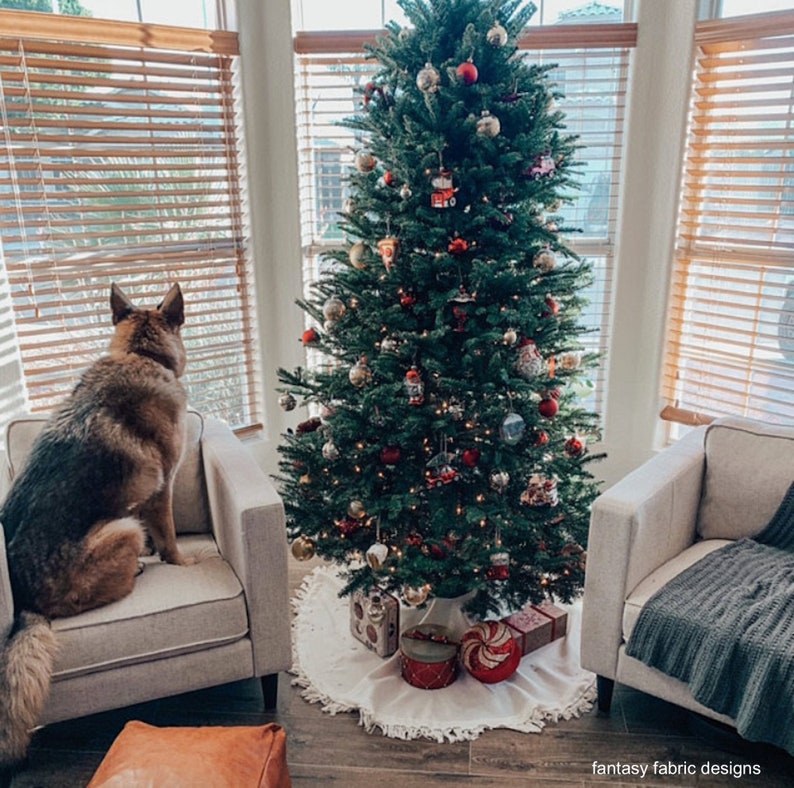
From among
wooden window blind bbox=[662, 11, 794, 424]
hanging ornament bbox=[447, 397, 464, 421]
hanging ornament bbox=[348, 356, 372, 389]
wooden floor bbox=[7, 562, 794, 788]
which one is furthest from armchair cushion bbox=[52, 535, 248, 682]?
wooden window blind bbox=[662, 11, 794, 424]

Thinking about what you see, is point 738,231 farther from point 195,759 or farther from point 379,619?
point 195,759

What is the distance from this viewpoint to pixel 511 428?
2.12 m

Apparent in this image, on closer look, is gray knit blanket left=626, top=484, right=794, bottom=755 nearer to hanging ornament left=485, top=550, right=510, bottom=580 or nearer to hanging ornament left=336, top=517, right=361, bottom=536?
hanging ornament left=485, top=550, right=510, bottom=580

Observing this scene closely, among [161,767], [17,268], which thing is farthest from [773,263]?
[17,268]

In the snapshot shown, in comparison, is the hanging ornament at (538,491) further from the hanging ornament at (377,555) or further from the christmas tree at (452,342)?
the hanging ornament at (377,555)

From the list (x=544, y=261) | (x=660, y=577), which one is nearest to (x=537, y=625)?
(x=660, y=577)

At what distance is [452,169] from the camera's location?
2109mm

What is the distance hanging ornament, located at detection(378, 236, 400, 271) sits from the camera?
7.02 feet

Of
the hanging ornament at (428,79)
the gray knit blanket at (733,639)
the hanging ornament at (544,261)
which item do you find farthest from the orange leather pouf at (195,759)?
the hanging ornament at (428,79)

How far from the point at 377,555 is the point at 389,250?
2.97 ft

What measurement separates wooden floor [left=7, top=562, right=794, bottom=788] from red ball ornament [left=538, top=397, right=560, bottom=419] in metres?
0.93

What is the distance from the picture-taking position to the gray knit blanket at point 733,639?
1750mm

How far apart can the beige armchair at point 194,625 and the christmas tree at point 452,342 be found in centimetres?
28

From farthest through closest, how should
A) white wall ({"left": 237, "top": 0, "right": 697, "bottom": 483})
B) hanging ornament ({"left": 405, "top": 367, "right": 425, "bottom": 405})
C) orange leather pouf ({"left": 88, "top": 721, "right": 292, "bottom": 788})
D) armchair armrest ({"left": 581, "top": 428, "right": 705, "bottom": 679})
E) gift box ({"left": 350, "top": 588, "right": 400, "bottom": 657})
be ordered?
white wall ({"left": 237, "top": 0, "right": 697, "bottom": 483}), gift box ({"left": 350, "top": 588, "right": 400, "bottom": 657}), hanging ornament ({"left": 405, "top": 367, "right": 425, "bottom": 405}), armchair armrest ({"left": 581, "top": 428, "right": 705, "bottom": 679}), orange leather pouf ({"left": 88, "top": 721, "right": 292, "bottom": 788})
